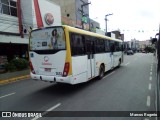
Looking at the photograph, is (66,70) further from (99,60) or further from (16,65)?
(16,65)

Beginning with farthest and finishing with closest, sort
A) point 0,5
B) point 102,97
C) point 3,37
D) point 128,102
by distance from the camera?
point 0,5 → point 3,37 → point 102,97 → point 128,102

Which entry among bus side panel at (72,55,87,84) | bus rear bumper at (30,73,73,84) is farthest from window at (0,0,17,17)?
bus side panel at (72,55,87,84)

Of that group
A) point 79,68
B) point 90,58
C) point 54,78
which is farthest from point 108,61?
point 54,78

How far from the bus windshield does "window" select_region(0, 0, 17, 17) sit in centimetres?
1165

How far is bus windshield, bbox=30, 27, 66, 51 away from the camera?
744 centimetres

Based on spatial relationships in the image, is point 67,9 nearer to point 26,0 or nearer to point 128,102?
point 26,0

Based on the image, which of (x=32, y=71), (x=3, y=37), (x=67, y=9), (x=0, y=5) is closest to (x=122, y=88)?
(x=32, y=71)

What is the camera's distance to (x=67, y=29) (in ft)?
24.0

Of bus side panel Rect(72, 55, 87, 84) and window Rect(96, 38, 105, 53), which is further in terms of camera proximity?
window Rect(96, 38, 105, 53)

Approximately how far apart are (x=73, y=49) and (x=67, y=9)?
1577 inches

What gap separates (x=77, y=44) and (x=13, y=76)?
7587 mm

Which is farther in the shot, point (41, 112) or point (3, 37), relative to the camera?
Answer: point (3, 37)

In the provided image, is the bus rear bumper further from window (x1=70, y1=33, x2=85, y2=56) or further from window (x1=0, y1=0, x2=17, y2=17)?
window (x1=0, y1=0, x2=17, y2=17)

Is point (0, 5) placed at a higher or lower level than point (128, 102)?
higher
